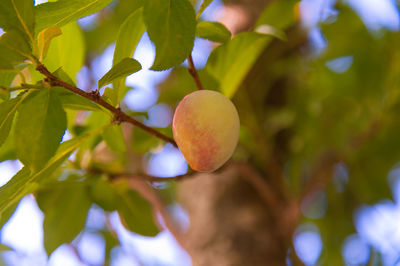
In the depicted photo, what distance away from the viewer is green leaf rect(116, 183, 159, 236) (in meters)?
0.59

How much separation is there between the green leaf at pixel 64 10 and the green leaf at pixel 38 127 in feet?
0.22

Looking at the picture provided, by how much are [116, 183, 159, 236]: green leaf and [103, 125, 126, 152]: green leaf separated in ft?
0.43

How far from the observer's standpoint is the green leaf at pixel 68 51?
468 millimetres

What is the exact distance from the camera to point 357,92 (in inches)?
33.5

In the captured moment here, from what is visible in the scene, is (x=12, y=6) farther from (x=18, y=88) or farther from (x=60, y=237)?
(x=60, y=237)

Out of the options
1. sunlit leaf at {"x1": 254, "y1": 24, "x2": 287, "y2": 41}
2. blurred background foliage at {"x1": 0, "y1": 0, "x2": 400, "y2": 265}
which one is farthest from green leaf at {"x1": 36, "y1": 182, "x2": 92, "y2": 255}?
sunlit leaf at {"x1": 254, "y1": 24, "x2": 287, "y2": 41}

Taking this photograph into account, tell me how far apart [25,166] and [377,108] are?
0.69m

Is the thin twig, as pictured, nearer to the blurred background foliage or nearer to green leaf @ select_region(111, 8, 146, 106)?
the blurred background foliage

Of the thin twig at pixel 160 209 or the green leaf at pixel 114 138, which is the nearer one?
the green leaf at pixel 114 138

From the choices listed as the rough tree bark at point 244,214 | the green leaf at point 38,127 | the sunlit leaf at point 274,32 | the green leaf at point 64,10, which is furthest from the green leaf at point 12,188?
the rough tree bark at point 244,214

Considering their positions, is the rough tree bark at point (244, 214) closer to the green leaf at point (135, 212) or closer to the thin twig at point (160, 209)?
the thin twig at point (160, 209)

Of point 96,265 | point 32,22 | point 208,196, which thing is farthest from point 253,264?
point 32,22

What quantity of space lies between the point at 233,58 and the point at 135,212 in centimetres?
27

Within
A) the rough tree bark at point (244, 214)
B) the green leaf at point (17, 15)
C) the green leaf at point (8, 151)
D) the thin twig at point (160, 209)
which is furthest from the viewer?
the thin twig at point (160, 209)
